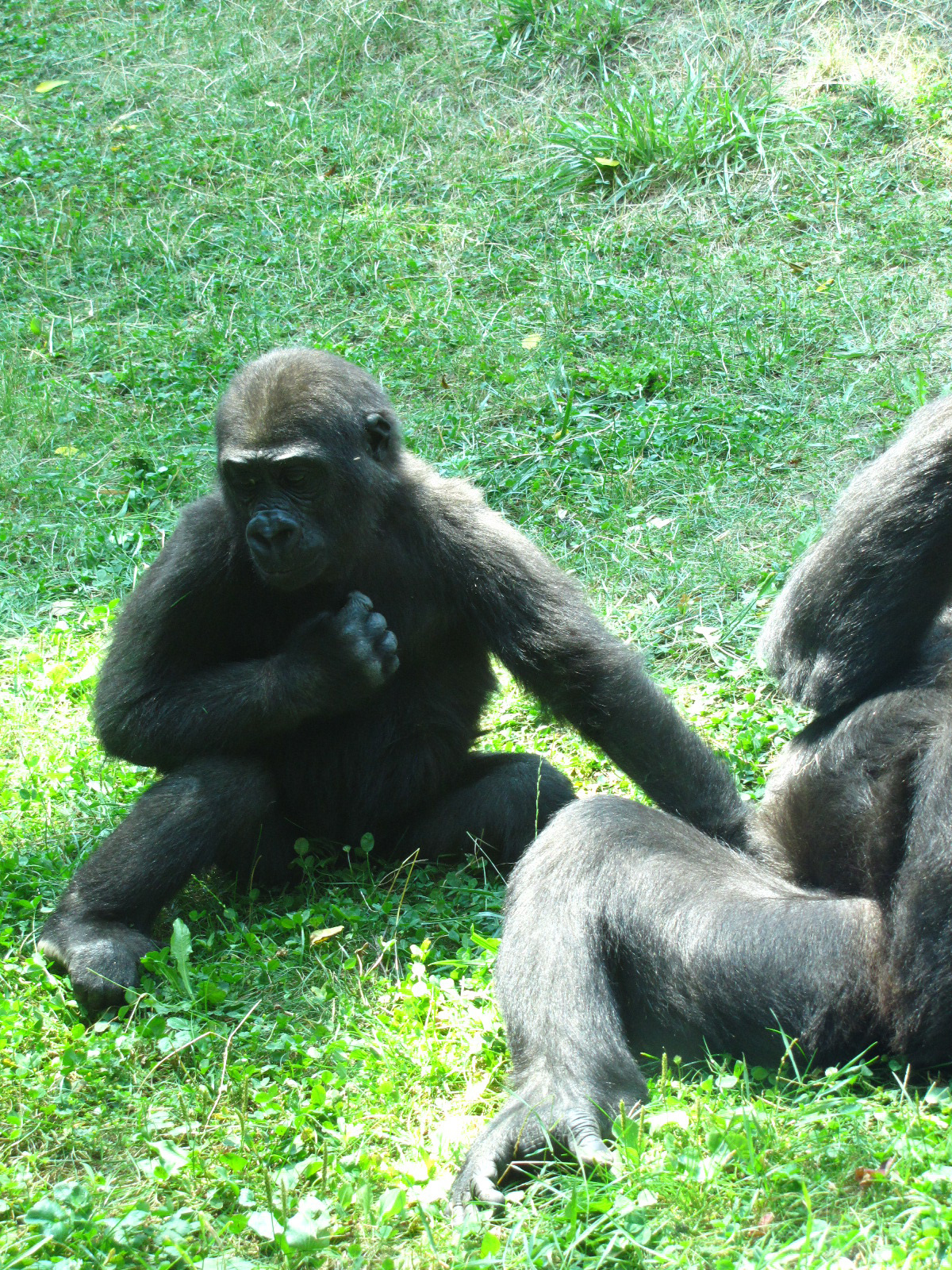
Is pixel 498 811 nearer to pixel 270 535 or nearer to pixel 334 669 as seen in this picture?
pixel 334 669

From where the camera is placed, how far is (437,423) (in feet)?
22.7

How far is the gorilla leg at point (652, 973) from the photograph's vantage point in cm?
284

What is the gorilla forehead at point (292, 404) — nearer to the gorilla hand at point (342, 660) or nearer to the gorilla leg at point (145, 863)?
the gorilla hand at point (342, 660)

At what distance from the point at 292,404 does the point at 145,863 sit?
1.48 metres

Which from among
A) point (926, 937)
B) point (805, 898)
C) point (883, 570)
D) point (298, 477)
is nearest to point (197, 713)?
point (298, 477)

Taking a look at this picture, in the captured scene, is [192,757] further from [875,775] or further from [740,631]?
[740,631]

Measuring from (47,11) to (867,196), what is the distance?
8.13 meters

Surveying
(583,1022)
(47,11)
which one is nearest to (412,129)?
(47,11)

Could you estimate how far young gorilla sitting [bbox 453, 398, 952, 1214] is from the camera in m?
2.81

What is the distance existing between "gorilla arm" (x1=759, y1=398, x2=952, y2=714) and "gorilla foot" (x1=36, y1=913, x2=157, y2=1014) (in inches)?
79.9

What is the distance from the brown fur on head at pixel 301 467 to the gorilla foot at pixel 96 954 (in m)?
1.15

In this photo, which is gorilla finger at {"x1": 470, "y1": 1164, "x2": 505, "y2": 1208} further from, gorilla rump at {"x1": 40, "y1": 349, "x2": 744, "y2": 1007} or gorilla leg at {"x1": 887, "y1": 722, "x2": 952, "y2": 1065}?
gorilla rump at {"x1": 40, "y1": 349, "x2": 744, "y2": 1007}

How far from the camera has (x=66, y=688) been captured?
17.5 ft

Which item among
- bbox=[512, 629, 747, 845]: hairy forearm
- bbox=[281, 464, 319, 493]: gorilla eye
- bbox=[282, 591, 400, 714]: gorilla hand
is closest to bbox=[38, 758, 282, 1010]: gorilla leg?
bbox=[282, 591, 400, 714]: gorilla hand
